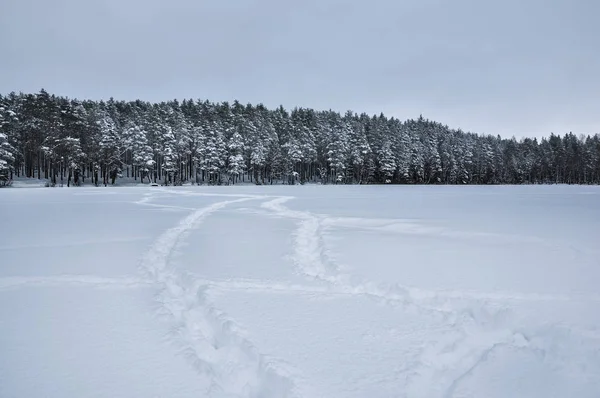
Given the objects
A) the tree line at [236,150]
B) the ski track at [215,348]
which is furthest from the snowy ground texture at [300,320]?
the tree line at [236,150]

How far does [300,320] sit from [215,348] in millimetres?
1165

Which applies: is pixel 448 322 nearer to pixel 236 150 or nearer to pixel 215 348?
pixel 215 348

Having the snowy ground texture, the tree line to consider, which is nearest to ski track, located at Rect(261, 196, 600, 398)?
the snowy ground texture

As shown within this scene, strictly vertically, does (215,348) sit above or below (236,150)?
below

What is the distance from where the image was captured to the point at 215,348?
4.12 metres

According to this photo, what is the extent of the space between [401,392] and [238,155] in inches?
2904

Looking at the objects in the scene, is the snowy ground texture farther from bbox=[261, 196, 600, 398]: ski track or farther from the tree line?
the tree line

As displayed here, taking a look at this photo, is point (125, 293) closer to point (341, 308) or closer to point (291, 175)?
point (341, 308)

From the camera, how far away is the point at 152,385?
11.2 feet

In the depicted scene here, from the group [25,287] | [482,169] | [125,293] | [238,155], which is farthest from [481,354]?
[482,169]

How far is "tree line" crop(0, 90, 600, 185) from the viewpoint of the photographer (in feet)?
217

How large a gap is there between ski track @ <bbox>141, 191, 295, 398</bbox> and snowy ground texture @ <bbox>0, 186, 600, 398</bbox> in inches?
0.7

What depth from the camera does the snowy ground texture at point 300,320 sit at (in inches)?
136

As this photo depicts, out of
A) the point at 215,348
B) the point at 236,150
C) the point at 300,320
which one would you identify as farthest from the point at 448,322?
the point at 236,150
